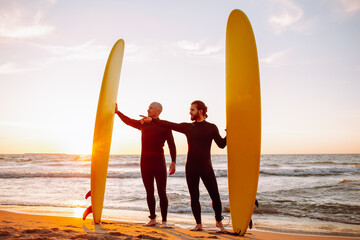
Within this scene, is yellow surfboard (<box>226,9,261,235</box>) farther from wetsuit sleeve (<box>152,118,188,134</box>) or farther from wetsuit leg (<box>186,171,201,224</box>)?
wetsuit sleeve (<box>152,118,188,134</box>)

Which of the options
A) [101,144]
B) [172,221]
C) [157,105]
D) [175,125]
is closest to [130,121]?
[157,105]

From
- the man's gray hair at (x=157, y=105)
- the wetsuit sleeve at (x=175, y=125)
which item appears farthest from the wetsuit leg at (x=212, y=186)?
the man's gray hair at (x=157, y=105)

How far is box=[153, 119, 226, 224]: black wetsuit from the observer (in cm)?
326

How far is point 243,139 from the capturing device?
10.8ft

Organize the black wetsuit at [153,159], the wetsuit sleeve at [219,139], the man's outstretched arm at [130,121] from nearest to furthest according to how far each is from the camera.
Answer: the wetsuit sleeve at [219,139] < the black wetsuit at [153,159] < the man's outstretched arm at [130,121]

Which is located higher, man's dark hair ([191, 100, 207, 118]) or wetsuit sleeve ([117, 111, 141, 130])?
man's dark hair ([191, 100, 207, 118])

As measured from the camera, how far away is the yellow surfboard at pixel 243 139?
3.27 metres

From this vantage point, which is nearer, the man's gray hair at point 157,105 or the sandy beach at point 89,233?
the sandy beach at point 89,233

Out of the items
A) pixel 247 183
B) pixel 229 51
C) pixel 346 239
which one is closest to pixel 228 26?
pixel 229 51

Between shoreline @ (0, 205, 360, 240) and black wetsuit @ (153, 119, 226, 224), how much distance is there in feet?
1.39

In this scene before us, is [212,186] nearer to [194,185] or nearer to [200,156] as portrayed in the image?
[194,185]

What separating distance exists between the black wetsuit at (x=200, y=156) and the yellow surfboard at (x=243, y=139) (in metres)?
0.17

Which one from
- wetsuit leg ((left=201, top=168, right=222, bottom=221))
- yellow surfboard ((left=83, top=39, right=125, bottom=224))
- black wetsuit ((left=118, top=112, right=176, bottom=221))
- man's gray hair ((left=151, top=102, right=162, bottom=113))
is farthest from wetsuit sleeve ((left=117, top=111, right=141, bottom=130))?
wetsuit leg ((left=201, top=168, right=222, bottom=221))

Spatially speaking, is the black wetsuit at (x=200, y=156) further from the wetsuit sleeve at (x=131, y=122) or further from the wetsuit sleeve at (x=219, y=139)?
the wetsuit sleeve at (x=131, y=122)
